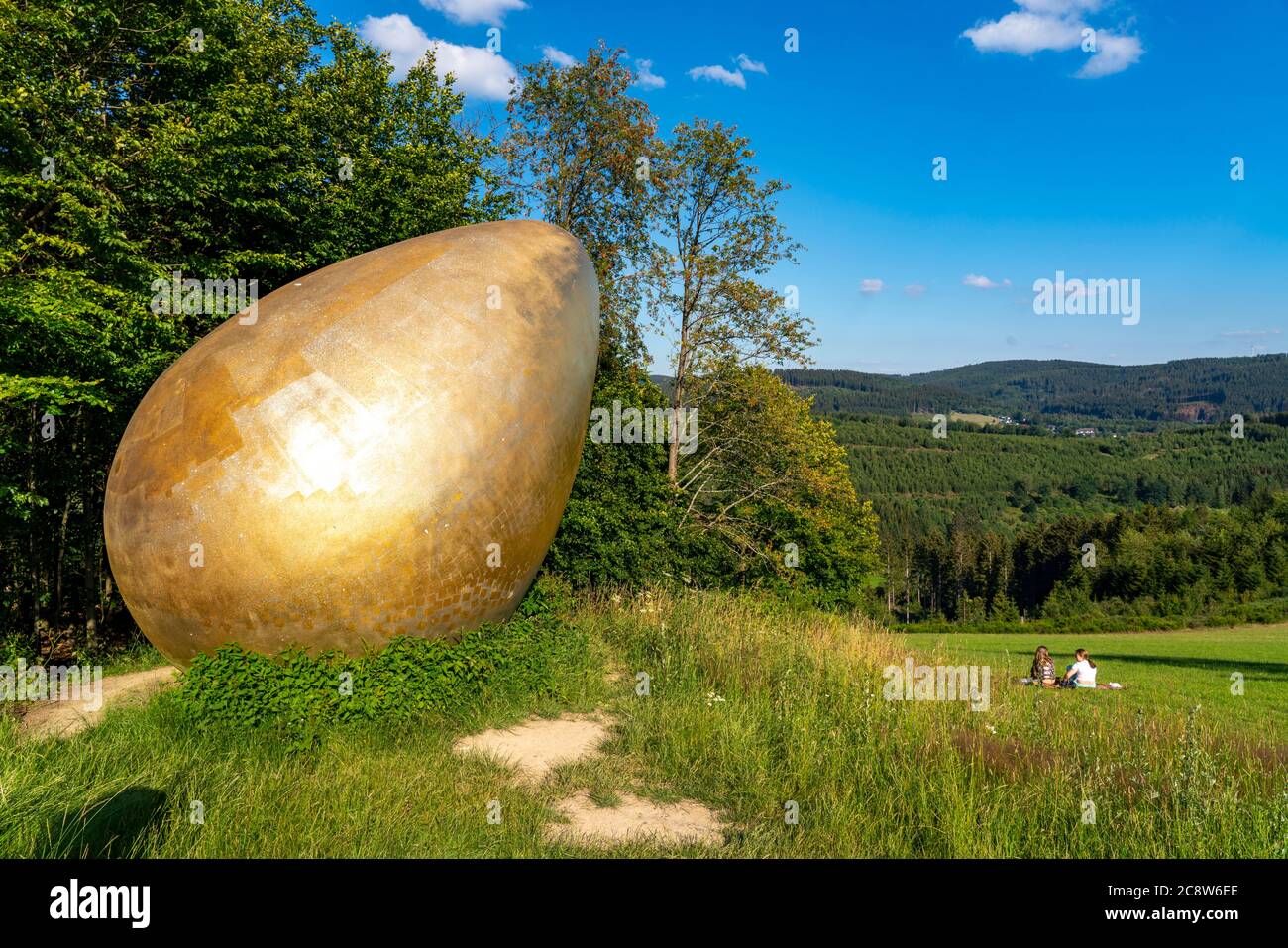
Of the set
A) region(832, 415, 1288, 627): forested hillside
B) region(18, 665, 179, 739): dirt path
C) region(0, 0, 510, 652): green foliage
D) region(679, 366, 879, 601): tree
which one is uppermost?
region(0, 0, 510, 652): green foliage

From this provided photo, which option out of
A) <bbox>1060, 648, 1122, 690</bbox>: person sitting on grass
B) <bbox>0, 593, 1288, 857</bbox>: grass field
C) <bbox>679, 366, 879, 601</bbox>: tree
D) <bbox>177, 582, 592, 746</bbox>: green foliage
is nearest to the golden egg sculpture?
<bbox>177, 582, 592, 746</bbox>: green foliage

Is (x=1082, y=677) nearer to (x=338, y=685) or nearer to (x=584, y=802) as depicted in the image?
(x=584, y=802)

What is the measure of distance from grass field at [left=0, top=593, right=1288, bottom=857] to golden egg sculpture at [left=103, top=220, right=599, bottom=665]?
4.33 ft

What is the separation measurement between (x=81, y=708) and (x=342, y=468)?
507 centimetres

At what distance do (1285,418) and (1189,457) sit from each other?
Result: 119ft

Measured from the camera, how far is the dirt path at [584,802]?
583 centimetres

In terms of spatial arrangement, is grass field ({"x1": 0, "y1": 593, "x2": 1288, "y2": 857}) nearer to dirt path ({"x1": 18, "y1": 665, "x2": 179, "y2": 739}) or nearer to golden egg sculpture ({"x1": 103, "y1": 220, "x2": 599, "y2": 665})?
dirt path ({"x1": 18, "y1": 665, "x2": 179, "y2": 739})

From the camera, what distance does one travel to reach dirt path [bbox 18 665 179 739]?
7.72m

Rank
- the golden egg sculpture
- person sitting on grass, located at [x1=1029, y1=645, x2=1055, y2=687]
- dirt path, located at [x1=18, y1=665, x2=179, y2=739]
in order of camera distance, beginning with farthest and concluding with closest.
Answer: person sitting on grass, located at [x1=1029, y1=645, x2=1055, y2=687], dirt path, located at [x1=18, y1=665, x2=179, y2=739], the golden egg sculpture

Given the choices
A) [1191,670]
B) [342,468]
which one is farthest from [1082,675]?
[342,468]

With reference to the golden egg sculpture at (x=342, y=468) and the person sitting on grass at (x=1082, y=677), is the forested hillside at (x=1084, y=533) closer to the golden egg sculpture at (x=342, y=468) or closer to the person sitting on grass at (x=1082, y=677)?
the person sitting on grass at (x=1082, y=677)

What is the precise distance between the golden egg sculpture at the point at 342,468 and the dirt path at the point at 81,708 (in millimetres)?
1399

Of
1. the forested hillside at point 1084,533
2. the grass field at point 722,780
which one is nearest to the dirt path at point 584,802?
the grass field at point 722,780

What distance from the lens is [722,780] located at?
23.0 ft
